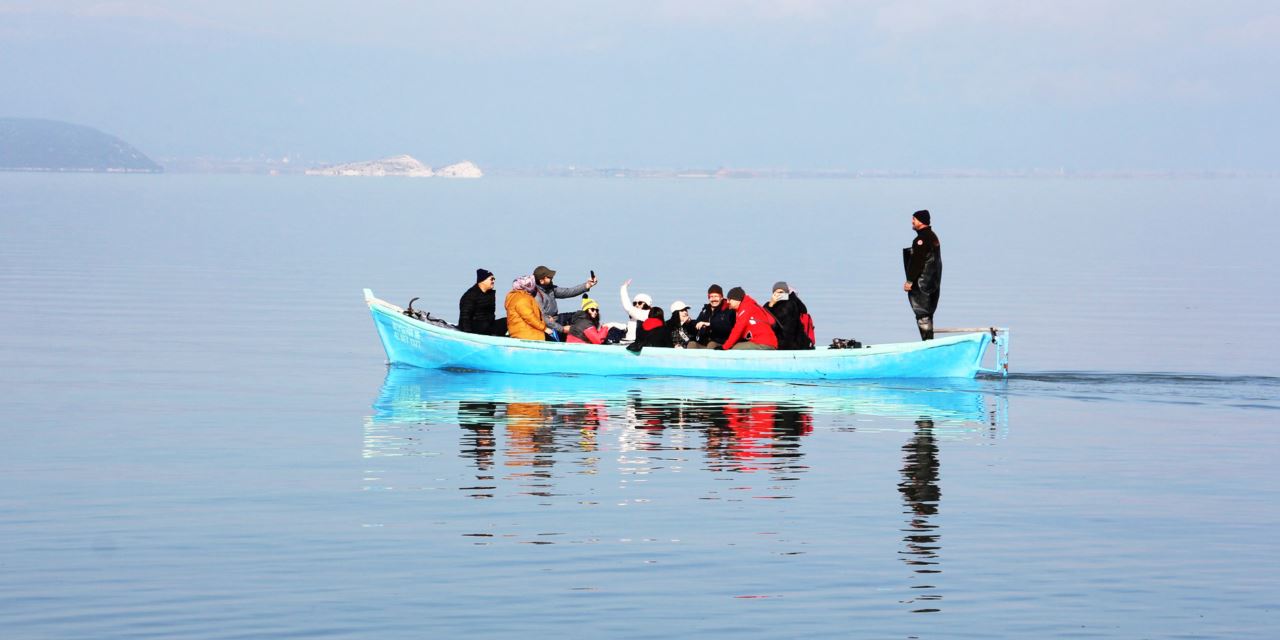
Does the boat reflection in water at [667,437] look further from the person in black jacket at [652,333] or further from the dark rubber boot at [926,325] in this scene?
the dark rubber boot at [926,325]

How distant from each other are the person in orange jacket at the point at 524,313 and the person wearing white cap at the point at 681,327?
2.16m

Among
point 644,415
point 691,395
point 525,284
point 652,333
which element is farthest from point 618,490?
point 525,284

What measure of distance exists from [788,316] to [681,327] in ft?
6.34

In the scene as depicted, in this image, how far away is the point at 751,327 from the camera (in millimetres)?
27719

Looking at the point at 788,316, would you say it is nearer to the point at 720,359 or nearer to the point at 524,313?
the point at 720,359

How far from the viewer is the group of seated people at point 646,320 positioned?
2766 centimetres

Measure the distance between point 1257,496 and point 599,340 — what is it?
12.6 meters

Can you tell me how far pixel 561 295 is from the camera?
2941 cm

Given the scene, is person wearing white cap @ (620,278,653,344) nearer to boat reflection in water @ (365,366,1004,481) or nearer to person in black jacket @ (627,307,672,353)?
person in black jacket @ (627,307,672,353)

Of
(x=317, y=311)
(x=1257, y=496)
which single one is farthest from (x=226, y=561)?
(x=317, y=311)

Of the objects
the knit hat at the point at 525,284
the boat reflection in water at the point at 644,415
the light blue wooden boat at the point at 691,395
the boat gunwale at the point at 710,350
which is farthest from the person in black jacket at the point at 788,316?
the knit hat at the point at 525,284

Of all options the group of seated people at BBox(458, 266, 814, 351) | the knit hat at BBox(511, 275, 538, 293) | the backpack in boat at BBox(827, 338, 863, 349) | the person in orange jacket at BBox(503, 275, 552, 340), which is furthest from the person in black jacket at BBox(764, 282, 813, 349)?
the knit hat at BBox(511, 275, 538, 293)

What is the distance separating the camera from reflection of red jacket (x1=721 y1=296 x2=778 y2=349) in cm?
2764

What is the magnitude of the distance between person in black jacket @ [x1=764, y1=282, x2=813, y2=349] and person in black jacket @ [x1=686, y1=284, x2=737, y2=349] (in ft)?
2.33
